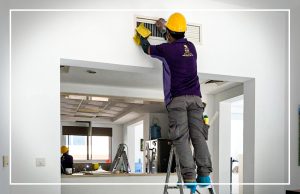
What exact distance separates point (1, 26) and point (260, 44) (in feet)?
8.90

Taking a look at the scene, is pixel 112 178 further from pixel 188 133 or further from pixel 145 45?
pixel 188 133

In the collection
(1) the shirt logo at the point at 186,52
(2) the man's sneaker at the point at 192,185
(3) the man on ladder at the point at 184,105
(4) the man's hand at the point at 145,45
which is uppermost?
(4) the man's hand at the point at 145,45

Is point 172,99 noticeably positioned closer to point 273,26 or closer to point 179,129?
point 179,129

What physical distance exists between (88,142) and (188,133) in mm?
10311

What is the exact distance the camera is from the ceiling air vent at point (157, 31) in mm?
3543

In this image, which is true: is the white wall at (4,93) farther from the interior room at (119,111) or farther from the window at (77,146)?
the window at (77,146)

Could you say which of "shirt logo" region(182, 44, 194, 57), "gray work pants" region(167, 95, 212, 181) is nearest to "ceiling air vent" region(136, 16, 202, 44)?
"shirt logo" region(182, 44, 194, 57)

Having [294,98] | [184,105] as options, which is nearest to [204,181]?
[184,105]

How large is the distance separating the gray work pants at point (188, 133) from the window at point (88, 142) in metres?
9.93

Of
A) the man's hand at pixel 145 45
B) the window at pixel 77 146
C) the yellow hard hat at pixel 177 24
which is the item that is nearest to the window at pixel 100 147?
the window at pixel 77 146

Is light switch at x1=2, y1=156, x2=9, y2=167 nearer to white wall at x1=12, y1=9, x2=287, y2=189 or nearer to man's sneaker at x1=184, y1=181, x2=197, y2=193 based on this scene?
white wall at x1=12, y1=9, x2=287, y2=189

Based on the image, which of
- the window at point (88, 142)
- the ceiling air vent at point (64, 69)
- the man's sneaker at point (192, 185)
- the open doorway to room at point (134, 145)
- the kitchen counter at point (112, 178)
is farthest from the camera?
the window at point (88, 142)

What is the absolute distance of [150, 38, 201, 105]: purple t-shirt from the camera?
2.91 meters

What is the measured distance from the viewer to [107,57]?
3.37 metres
